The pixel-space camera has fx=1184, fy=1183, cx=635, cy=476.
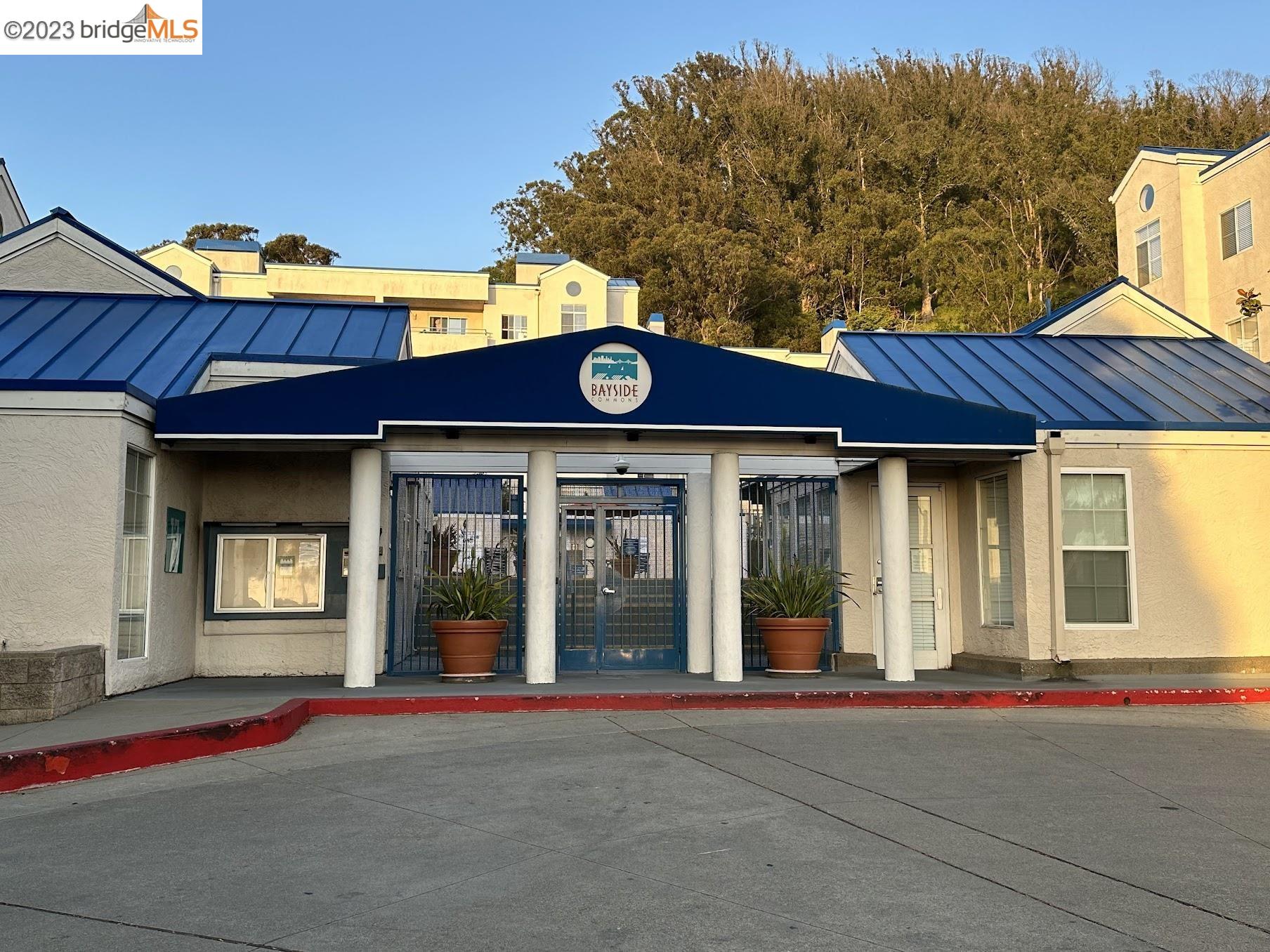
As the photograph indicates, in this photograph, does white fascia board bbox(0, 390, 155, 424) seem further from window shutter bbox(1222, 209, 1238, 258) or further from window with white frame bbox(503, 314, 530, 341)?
window with white frame bbox(503, 314, 530, 341)

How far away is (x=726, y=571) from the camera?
45.4 feet

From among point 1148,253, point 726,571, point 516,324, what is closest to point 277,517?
point 726,571

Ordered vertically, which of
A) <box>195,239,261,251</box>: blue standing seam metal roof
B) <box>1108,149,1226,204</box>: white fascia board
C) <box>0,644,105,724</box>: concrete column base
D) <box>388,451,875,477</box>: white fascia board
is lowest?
<box>0,644,105,724</box>: concrete column base

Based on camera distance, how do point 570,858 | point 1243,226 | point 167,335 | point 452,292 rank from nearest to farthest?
point 570,858 < point 167,335 < point 1243,226 < point 452,292

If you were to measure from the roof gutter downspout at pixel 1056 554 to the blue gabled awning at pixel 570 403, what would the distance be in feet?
3.81

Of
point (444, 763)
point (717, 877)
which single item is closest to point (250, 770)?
point (444, 763)

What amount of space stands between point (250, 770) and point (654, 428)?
6.04 m

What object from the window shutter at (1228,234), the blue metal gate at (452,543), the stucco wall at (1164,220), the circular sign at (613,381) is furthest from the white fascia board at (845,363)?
the stucco wall at (1164,220)

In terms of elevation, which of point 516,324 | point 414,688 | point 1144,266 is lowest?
point 414,688

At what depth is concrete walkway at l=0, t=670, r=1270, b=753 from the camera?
1010cm

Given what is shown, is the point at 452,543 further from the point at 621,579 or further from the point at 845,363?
the point at 845,363

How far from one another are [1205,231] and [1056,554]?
23.0 metres

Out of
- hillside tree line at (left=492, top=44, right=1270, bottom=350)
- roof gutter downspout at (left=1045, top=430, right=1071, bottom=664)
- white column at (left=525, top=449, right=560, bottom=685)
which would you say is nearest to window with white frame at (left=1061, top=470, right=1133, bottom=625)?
roof gutter downspout at (left=1045, top=430, right=1071, bottom=664)

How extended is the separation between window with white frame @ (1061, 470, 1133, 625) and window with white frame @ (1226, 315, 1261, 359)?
19.8 metres
